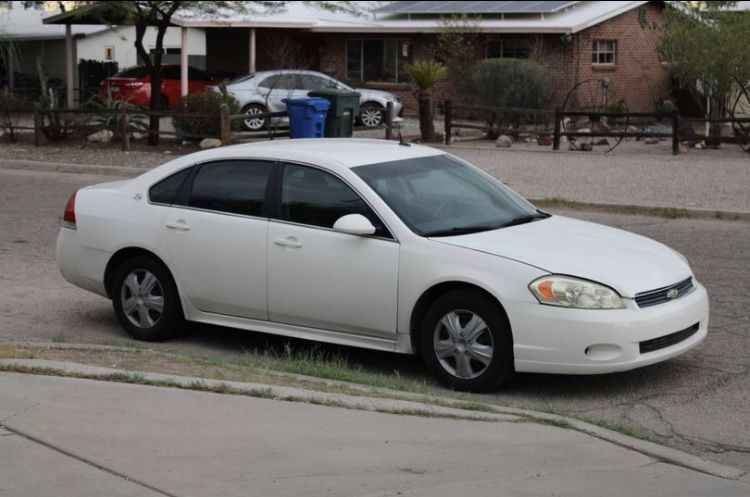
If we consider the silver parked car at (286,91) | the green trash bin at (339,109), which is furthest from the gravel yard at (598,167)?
the silver parked car at (286,91)

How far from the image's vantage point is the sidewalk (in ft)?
16.1

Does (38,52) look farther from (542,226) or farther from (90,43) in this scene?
(542,226)

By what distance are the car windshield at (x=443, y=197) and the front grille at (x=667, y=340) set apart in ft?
4.42

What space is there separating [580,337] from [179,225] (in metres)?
3.04

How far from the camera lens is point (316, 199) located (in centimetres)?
804

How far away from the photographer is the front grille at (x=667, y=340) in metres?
7.16

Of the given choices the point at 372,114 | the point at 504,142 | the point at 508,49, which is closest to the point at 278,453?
the point at 504,142

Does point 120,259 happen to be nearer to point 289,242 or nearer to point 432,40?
point 289,242

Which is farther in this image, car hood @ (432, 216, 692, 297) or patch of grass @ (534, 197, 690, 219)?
patch of grass @ (534, 197, 690, 219)

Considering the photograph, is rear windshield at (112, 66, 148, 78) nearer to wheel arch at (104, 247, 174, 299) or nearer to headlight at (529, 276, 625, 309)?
wheel arch at (104, 247, 174, 299)

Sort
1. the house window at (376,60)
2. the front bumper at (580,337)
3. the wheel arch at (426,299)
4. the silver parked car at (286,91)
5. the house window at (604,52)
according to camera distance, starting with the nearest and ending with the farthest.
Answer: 1. the front bumper at (580,337)
2. the wheel arch at (426,299)
3. the silver parked car at (286,91)
4. the house window at (604,52)
5. the house window at (376,60)

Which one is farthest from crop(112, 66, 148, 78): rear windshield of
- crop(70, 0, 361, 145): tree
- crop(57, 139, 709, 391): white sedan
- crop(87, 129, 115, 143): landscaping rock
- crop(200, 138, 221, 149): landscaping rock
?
crop(57, 139, 709, 391): white sedan

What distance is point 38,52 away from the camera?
41.1m

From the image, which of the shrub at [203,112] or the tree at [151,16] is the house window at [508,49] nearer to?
the tree at [151,16]
